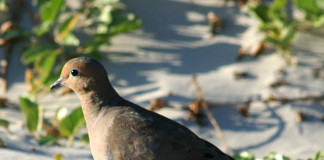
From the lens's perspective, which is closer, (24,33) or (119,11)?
(24,33)

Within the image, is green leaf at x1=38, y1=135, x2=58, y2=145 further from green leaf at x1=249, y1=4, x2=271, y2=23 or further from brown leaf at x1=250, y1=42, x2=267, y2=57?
green leaf at x1=249, y1=4, x2=271, y2=23

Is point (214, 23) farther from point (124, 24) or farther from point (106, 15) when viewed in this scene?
point (106, 15)

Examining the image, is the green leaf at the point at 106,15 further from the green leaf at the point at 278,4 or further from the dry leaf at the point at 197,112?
the green leaf at the point at 278,4

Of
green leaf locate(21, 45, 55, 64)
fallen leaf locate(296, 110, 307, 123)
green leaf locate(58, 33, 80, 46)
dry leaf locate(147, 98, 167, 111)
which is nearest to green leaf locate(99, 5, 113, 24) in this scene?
green leaf locate(58, 33, 80, 46)

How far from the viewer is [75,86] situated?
3816 mm

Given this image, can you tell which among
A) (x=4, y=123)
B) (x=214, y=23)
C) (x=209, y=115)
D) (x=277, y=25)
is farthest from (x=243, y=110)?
(x=4, y=123)

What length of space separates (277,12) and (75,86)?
2303 mm

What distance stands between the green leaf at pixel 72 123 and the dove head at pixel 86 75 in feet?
2.37

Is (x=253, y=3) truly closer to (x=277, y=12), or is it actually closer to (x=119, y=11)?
(x=277, y=12)

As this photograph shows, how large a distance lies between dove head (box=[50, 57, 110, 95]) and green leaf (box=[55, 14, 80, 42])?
169 centimetres

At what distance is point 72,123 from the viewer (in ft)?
14.8

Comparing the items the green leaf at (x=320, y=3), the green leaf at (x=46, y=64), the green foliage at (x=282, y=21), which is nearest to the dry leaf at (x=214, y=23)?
the green foliage at (x=282, y=21)

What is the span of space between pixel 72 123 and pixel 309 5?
2.28m

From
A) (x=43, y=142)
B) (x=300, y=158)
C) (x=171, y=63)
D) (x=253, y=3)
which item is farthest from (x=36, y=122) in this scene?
(x=253, y=3)
